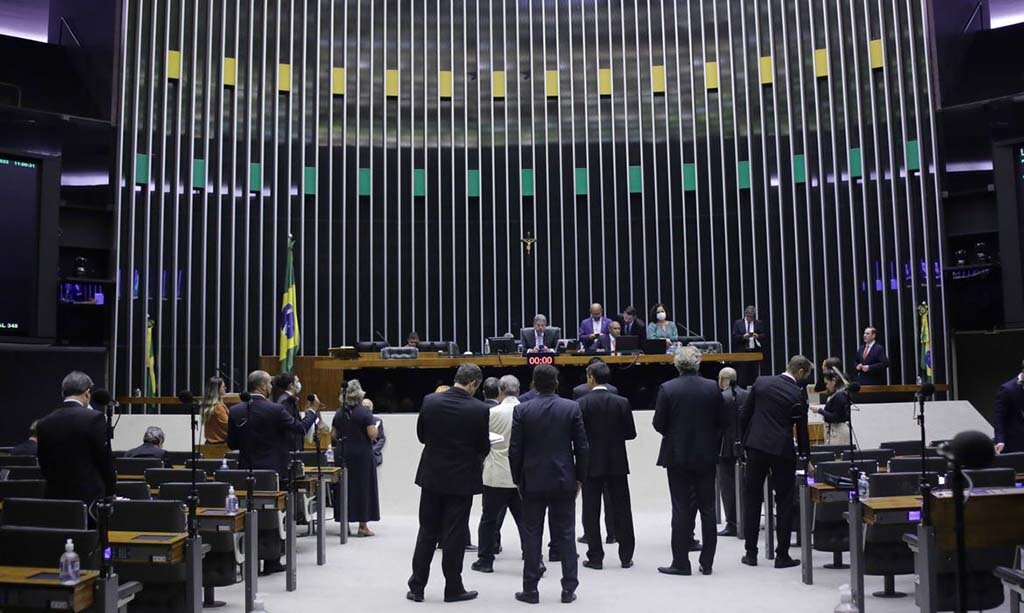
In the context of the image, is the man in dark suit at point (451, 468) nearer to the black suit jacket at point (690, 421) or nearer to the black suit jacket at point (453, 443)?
the black suit jacket at point (453, 443)

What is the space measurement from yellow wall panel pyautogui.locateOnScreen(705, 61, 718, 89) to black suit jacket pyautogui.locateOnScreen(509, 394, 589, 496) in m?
11.5

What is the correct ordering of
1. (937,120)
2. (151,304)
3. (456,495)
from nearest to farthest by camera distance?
(456,495)
(937,120)
(151,304)

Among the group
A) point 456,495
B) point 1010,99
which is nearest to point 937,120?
point 1010,99

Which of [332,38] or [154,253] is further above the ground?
[332,38]

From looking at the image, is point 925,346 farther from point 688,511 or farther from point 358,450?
point 358,450

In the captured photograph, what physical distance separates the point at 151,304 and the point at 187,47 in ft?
13.5

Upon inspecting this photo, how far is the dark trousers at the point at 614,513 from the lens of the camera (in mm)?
6629

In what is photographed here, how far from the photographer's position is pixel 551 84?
651 inches

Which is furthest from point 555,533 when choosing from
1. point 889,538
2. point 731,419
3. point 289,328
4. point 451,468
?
point 289,328

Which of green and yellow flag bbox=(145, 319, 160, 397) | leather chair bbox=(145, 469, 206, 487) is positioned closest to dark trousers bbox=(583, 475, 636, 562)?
leather chair bbox=(145, 469, 206, 487)

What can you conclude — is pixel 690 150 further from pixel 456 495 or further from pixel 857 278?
pixel 456 495

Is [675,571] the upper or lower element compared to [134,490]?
lower

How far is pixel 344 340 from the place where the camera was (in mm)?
15734

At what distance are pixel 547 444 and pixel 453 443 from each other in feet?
1.83
